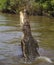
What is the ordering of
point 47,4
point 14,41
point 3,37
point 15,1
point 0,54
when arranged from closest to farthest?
point 0,54 → point 14,41 → point 3,37 → point 47,4 → point 15,1

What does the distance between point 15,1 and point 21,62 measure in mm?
53063

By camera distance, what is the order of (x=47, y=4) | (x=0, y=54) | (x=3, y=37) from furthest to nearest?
(x=47, y=4) < (x=3, y=37) < (x=0, y=54)

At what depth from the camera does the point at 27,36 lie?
46.4ft

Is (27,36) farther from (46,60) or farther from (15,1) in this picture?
(15,1)

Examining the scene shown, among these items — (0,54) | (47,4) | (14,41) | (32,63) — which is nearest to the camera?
(32,63)

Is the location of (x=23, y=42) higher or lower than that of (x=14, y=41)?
higher

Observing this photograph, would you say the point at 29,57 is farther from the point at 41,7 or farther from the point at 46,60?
the point at 41,7

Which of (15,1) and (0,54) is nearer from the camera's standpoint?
(0,54)

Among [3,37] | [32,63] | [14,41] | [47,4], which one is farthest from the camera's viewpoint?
[47,4]

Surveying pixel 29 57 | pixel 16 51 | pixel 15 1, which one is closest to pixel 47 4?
pixel 15 1

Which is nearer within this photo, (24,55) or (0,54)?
(24,55)

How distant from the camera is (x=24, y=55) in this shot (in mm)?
14469

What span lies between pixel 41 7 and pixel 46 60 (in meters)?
44.0

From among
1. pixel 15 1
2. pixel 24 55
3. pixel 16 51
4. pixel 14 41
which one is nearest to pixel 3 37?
pixel 14 41
